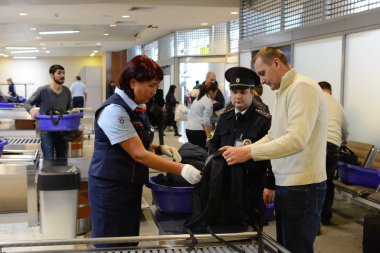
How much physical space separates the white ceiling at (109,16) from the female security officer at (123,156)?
21.1ft

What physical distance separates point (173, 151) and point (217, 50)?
368 inches

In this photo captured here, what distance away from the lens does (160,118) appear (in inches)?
324

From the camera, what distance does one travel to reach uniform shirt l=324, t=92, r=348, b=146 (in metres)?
4.21

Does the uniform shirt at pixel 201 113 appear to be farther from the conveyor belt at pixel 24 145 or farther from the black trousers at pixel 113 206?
the black trousers at pixel 113 206

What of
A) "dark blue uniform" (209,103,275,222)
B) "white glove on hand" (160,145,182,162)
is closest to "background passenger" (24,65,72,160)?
"dark blue uniform" (209,103,275,222)

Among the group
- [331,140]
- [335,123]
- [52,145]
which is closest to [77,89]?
[52,145]

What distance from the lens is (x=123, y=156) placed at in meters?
2.00

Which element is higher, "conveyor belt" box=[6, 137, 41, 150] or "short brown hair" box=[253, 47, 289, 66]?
"short brown hair" box=[253, 47, 289, 66]

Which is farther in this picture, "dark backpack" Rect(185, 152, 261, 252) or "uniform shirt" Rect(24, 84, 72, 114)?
"uniform shirt" Rect(24, 84, 72, 114)

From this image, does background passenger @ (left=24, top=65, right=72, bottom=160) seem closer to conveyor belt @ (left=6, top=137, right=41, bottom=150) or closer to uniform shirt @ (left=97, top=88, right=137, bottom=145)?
conveyor belt @ (left=6, top=137, right=41, bottom=150)

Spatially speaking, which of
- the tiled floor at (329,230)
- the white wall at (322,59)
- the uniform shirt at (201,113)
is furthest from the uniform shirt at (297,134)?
the uniform shirt at (201,113)

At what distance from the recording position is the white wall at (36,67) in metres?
26.7

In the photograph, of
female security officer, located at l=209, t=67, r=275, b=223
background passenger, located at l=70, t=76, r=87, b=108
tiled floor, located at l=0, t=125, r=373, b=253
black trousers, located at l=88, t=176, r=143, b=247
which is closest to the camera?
black trousers, located at l=88, t=176, r=143, b=247

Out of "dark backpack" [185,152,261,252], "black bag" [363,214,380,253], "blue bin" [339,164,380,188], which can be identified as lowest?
"black bag" [363,214,380,253]
